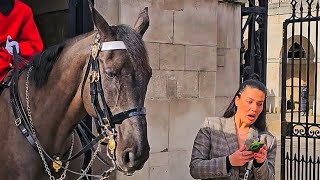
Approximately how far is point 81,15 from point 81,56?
2411mm

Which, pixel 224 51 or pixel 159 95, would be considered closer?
pixel 159 95

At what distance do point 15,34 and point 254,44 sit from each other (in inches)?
158

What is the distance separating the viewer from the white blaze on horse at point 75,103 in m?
2.59

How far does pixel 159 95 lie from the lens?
558cm

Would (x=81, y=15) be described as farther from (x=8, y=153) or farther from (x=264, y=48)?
(x=264, y=48)

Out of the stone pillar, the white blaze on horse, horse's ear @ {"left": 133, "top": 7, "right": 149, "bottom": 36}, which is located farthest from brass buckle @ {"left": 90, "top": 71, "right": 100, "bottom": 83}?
the stone pillar

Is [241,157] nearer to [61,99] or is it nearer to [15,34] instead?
[61,99]

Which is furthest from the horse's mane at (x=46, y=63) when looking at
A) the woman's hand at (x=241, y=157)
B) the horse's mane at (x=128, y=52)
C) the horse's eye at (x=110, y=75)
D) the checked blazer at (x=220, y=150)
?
the woman's hand at (x=241, y=157)

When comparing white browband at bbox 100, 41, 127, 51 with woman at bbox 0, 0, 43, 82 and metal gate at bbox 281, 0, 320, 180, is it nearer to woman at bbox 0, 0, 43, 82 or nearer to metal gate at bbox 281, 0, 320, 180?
woman at bbox 0, 0, 43, 82

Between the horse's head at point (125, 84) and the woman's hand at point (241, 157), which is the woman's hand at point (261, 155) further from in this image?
the horse's head at point (125, 84)

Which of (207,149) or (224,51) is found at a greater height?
(224,51)

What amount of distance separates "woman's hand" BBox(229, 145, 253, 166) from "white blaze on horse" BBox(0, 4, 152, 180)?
607 mm

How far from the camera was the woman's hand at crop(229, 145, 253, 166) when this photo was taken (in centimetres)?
288

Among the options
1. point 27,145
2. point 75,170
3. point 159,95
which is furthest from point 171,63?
point 27,145
